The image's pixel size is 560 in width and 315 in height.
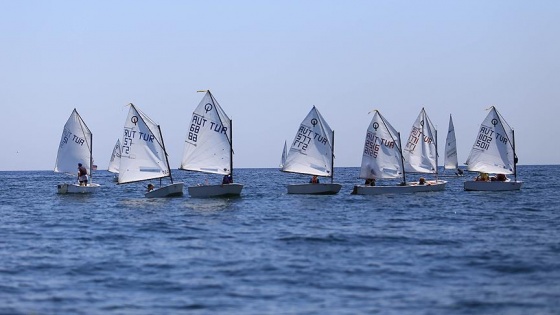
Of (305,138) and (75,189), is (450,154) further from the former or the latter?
(75,189)

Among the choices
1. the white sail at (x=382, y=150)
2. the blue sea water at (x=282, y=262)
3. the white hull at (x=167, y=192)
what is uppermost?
the white sail at (x=382, y=150)

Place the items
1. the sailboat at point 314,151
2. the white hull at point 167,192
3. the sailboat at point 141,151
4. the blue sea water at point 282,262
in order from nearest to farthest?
the blue sea water at point 282,262 < the sailboat at point 141,151 < the white hull at point 167,192 < the sailboat at point 314,151

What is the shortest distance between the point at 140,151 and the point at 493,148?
3093 centimetres

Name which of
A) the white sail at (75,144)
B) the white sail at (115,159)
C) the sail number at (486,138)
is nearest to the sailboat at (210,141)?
the white sail at (75,144)

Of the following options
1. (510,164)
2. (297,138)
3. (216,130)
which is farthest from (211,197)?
(510,164)

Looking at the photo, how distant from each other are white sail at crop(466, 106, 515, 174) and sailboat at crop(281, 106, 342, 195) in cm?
1524

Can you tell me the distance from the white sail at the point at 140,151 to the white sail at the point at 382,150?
16531 mm

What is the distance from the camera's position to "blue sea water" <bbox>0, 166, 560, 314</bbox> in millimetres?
22469

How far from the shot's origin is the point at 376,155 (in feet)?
225

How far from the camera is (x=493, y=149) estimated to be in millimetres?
74188

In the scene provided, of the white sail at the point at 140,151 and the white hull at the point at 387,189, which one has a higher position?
the white sail at the point at 140,151

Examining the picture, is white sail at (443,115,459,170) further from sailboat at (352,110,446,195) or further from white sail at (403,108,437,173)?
sailboat at (352,110,446,195)

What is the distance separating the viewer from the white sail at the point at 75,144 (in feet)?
249

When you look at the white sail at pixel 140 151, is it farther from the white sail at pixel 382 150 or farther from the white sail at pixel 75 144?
the white sail at pixel 382 150
